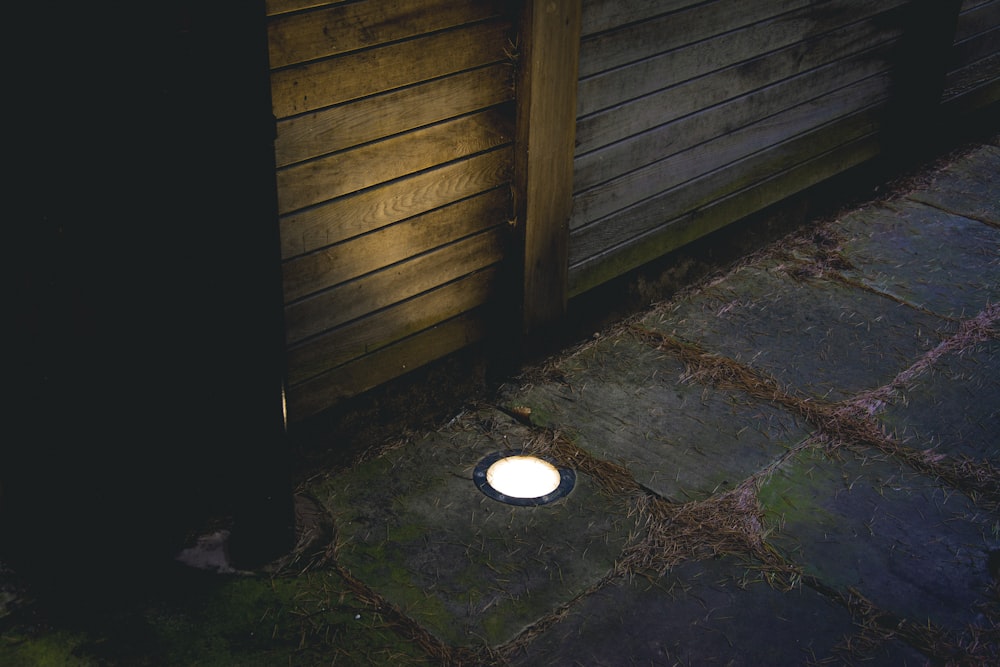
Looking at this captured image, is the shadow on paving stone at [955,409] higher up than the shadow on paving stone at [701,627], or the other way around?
the shadow on paving stone at [955,409]

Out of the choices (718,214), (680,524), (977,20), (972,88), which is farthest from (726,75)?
(972,88)

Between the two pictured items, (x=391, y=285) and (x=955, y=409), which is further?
(x=955, y=409)

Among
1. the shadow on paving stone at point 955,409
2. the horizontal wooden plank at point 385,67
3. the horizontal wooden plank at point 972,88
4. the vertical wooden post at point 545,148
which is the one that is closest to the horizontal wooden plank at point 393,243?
the vertical wooden post at point 545,148

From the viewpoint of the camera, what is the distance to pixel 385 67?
134 inches

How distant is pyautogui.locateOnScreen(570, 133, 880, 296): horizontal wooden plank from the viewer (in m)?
4.76

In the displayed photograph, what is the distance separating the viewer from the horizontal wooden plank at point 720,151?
4570 millimetres

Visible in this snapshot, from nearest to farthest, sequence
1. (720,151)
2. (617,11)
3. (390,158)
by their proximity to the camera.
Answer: (390,158) → (617,11) → (720,151)

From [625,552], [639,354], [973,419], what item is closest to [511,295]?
[639,354]

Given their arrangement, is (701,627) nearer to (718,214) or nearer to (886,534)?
(886,534)

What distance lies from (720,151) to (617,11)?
123 cm

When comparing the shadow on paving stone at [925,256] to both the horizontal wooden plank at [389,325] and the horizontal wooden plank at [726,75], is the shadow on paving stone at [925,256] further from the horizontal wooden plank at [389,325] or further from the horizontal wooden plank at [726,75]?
the horizontal wooden plank at [389,325]

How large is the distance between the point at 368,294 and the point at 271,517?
2.94 feet

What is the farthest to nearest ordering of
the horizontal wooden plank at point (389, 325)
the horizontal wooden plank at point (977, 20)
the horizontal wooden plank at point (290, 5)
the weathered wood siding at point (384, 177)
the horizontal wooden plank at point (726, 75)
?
1. the horizontal wooden plank at point (977, 20)
2. the horizontal wooden plank at point (726, 75)
3. the horizontal wooden plank at point (389, 325)
4. the weathered wood siding at point (384, 177)
5. the horizontal wooden plank at point (290, 5)

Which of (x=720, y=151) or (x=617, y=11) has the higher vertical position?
(x=617, y=11)
